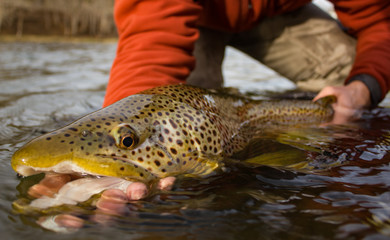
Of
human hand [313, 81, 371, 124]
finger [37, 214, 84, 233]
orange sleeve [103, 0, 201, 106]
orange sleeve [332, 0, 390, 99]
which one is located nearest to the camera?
finger [37, 214, 84, 233]

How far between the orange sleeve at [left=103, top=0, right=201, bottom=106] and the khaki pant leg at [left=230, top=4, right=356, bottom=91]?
193cm

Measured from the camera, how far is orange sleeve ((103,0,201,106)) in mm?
2369

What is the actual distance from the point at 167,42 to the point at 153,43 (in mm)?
110

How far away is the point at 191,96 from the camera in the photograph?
2.13 metres

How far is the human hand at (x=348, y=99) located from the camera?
316cm

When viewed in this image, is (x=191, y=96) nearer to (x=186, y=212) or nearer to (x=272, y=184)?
(x=272, y=184)

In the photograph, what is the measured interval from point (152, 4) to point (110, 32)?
2980 centimetres

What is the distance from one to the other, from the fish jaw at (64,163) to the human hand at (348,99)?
2288 millimetres

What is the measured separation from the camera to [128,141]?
5.18ft

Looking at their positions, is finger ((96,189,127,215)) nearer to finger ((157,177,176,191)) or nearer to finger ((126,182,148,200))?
finger ((126,182,148,200))

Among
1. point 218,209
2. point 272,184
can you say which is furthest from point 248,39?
point 218,209

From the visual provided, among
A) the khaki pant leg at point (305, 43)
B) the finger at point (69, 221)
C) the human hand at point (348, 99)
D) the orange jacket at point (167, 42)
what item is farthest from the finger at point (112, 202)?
the khaki pant leg at point (305, 43)

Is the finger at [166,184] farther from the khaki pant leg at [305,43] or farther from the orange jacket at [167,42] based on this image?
the khaki pant leg at [305,43]

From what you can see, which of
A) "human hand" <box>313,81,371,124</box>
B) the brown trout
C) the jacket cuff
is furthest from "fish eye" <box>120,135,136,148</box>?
the jacket cuff
